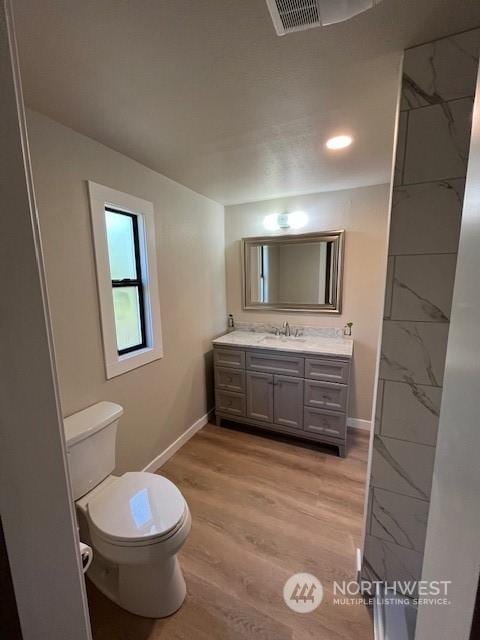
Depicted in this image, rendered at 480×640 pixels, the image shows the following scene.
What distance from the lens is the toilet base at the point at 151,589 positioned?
122 cm

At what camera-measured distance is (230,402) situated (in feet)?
8.68

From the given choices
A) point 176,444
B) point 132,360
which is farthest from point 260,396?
point 132,360

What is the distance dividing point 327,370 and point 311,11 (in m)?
1.99

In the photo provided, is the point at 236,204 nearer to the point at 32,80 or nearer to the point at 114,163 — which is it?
the point at 114,163

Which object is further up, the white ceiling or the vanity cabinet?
the white ceiling

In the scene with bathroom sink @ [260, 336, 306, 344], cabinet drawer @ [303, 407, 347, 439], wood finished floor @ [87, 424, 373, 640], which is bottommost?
wood finished floor @ [87, 424, 373, 640]

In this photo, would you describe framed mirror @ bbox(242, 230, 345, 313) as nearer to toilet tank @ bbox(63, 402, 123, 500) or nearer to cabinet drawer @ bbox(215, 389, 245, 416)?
cabinet drawer @ bbox(215, 389, 245, 416)

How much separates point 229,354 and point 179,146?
5.50ft

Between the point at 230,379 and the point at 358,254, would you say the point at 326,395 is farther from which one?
the point at 358,254

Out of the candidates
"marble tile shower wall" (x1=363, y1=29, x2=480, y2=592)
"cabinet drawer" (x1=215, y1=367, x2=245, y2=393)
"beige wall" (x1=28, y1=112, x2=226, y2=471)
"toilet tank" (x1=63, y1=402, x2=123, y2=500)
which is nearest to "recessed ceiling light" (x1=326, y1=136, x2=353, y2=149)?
"marble tile shower wall" (x1=363, y1=29, x2=480, y2=592)

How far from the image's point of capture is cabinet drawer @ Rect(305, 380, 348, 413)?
2.19 m

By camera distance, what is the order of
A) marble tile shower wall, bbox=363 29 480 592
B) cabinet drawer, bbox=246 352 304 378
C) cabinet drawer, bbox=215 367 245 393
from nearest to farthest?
marble tile shower wall, bbox=363 29 480 592
cabinet drawer, bbox=246 352 304 378
cabinet drawer, bbox=215 367 245 393

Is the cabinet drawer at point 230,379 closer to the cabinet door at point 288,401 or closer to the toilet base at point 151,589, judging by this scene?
the cabinet door at point 288,401

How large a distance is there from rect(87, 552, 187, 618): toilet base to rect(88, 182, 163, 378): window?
99 centimetres
